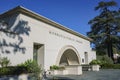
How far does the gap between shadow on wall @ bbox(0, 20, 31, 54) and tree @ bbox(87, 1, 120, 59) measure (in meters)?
31.5

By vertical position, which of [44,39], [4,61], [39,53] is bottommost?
[4,61]

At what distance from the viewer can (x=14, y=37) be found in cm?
1641

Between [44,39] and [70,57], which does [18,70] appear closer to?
[44,39]

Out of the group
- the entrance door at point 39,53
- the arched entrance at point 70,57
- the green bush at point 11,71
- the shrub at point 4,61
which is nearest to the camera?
the green bush at point 11,71

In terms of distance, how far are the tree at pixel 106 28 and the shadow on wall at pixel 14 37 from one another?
3146 centimetres

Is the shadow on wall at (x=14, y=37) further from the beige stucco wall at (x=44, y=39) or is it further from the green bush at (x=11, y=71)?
the green bush at (x=11, y=71)

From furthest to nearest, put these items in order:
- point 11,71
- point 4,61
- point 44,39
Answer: point 44,39, point 4,61, point 11,71

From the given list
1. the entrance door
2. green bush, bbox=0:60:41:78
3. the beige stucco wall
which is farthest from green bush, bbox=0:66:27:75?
the entrance door

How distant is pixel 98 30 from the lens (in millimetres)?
48688

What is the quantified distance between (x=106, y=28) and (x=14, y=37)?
→ 114ft

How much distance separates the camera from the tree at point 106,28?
46656 mm

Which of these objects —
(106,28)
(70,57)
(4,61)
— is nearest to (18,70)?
(4,61)

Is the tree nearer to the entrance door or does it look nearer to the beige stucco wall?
the beige stucco wall

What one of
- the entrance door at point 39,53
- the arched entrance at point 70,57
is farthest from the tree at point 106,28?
the entrance door at point 39,53
